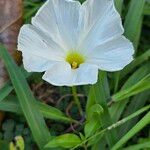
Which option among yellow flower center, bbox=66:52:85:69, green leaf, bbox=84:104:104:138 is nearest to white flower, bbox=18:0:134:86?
yellow flower center, bbox=66:52:85:69

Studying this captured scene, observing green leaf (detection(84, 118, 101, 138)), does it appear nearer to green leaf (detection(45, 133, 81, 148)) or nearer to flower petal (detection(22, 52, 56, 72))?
green leaf (detection(45, 133, 81, 148))

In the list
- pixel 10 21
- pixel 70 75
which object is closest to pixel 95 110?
pixel 70 75

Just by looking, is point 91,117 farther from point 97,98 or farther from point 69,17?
point 69,17

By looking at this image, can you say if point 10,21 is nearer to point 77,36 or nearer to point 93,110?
point 77,36

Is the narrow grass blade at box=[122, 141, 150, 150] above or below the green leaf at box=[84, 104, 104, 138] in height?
below

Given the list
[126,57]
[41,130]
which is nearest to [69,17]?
[126,57]

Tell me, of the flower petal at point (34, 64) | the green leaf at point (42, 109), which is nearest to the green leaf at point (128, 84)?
the green leaf at point (42, 109)
